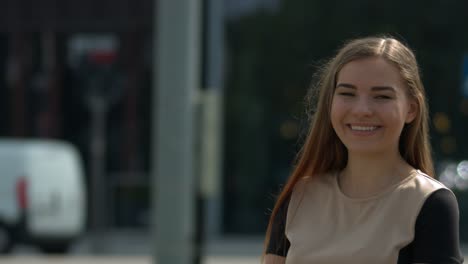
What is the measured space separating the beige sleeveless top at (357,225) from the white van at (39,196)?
15853mm

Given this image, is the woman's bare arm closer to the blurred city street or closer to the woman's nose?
the woman's nose

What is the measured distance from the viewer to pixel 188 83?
754 cm

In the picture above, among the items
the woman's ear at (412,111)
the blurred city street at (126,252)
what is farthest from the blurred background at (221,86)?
the woman's ear at (412,111)

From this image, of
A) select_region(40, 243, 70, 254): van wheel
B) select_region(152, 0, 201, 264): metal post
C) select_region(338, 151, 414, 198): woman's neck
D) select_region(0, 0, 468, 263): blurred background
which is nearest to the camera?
select_region(338, 151, 414, 198): woman's neck

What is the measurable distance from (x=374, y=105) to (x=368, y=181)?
0.16 metres

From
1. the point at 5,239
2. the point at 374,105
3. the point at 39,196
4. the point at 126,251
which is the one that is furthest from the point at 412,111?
the point at 126,251

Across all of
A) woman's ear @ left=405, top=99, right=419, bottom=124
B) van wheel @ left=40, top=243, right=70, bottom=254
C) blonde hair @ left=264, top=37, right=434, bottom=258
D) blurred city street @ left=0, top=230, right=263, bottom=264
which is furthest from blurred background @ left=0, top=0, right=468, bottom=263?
woman's ear @ left=405, top=99, right=419, bottom=124

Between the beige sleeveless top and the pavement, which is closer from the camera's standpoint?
the beige sleeveless top

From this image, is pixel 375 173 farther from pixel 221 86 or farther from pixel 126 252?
pixel 221 86

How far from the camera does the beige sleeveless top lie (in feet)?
8.22

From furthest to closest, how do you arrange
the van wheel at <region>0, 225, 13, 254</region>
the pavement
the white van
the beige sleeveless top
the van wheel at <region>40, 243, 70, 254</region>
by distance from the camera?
the van wheel at <region>40, 243, 70, 254</region>
the van wheel at <region>0, 225, 13, 254</region>
the white van
the pavement
the beige sleeveless top

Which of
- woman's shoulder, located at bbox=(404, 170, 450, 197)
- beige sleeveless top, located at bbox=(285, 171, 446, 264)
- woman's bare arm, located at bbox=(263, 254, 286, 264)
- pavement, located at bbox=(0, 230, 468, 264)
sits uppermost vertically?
woman's shoulder, located at bbox=(404, 170, 450, 197)

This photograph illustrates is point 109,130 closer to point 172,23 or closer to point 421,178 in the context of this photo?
point 172,23

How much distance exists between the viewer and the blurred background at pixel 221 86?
784 inches
